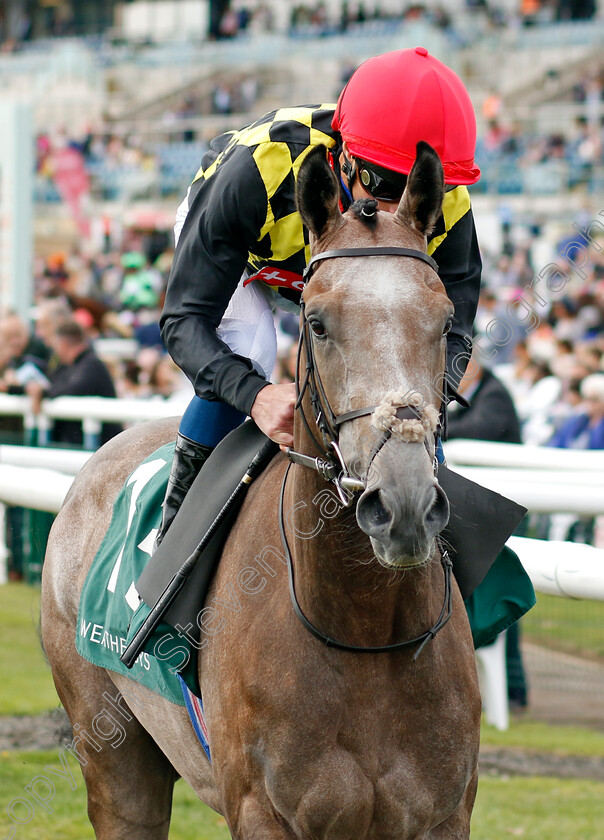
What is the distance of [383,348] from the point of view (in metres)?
2.20

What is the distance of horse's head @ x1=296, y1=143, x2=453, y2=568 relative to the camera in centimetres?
205

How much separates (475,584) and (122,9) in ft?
136

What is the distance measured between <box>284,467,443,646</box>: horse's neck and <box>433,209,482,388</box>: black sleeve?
0.65 m

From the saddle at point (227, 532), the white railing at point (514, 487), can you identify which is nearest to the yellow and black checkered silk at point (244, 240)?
the saddle at point (227, 532)

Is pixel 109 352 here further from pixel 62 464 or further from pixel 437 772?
pixel 437 772

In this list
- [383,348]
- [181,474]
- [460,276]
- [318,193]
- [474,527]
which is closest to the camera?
[383,348]

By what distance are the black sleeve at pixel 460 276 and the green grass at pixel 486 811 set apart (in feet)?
7.58

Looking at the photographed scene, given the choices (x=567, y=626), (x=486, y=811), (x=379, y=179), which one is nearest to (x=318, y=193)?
(x=379, y=179)

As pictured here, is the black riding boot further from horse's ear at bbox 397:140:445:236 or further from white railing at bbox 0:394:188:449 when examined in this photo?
white railing at bbox 0:394:188:449

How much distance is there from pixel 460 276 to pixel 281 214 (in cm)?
53

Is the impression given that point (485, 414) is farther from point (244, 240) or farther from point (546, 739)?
point (244, 240)

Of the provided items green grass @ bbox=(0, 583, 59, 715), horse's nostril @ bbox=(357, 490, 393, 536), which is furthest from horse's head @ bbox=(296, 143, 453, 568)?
green grass @ bbox=(0, 583, 59, 715)

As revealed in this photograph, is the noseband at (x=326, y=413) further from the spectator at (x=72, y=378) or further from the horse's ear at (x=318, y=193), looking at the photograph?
the spectator at (x=72, y=378)

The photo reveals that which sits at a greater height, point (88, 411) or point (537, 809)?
point (537, 809)
